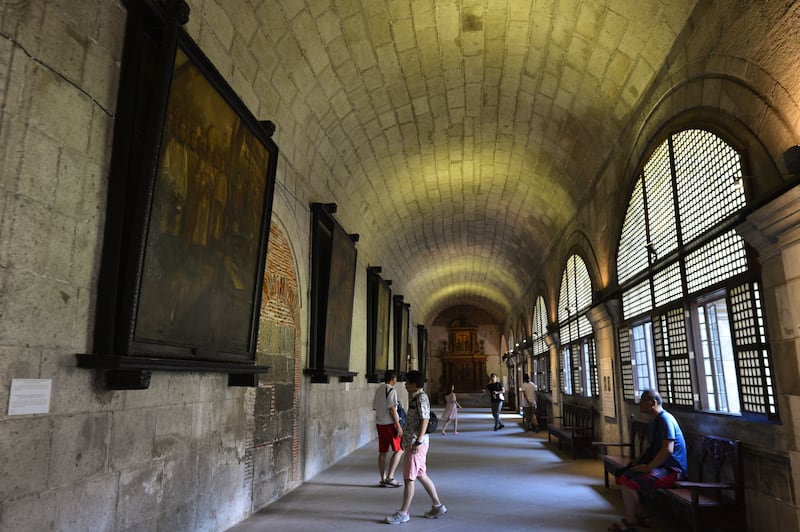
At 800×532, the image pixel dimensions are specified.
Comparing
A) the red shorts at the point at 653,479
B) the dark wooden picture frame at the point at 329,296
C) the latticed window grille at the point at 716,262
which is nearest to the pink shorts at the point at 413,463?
the red shorts at the point at 653,479

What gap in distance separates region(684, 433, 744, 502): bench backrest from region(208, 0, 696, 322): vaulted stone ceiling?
422 centimetres

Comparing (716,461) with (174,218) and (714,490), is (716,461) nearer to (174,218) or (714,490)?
(714,490)

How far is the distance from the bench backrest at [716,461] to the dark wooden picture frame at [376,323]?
7254 mm

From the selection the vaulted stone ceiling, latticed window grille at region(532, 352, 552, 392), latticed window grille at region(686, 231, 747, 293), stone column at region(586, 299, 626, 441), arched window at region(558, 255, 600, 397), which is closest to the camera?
latticed window grille at region(686, 231, 747, 293)

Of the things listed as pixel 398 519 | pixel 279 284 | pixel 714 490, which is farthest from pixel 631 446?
pixel 279 284

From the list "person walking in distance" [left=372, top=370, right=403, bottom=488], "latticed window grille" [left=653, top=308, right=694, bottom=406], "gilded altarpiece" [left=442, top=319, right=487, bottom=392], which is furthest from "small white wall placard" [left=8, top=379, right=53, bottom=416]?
"gilded altarpiece" [left=442, top=319, right=487, bottom=392]

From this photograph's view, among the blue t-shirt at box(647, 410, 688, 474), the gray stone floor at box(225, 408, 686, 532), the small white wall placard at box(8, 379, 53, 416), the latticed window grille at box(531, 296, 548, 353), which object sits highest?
the latticed window grille at box(531, 296, 548, 353)

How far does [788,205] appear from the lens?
3.84 metres

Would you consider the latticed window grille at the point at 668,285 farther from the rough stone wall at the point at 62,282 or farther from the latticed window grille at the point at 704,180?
the rough stone wall at the point at 62,282

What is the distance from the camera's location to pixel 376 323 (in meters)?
12.7

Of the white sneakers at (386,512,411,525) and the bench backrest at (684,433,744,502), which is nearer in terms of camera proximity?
the bench backrest at (684,433,744,502)

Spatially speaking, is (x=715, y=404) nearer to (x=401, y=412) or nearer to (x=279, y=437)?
(x=401, y=412)

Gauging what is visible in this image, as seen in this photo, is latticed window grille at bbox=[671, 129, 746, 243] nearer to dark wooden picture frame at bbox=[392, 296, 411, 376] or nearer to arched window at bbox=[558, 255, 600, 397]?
arched window at bbox=[558, 255, 600, 397]

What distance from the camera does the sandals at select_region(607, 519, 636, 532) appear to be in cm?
516
